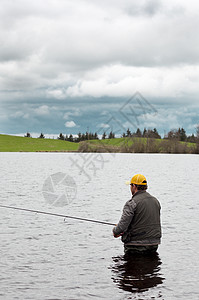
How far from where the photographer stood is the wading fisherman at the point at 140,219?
34.2 feet

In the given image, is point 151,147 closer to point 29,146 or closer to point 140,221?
point 29,146

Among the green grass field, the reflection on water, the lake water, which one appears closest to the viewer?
the lake water

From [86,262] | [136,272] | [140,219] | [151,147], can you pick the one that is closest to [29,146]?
[151,147]

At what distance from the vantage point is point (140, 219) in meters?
10.5

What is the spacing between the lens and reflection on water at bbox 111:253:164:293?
368 inches

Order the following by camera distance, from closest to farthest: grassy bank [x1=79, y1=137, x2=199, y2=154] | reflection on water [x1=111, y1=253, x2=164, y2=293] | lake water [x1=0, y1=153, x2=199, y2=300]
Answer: lake water [x1=0, y1=153, x2=199, y2=300] → reflection on water [x1=111, y1=253, x2=164, y2=293] → grassy bank [x1=79, y1=137, x2=199, y2=154]

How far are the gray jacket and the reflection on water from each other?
633 mm

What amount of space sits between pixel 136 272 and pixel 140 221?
129cm

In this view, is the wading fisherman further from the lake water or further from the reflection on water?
the lake water

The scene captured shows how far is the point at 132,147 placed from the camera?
134875 millimetres

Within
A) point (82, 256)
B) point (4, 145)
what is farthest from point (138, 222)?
point (4, 145)

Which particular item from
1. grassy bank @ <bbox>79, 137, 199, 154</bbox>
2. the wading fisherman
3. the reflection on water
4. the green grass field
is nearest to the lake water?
the reflection on water

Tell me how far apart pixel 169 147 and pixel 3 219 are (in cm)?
12242

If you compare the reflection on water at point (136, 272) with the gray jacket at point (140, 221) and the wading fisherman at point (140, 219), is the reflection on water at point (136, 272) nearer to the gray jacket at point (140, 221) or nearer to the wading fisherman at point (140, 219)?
the wading fisherman at point (140, 219)
